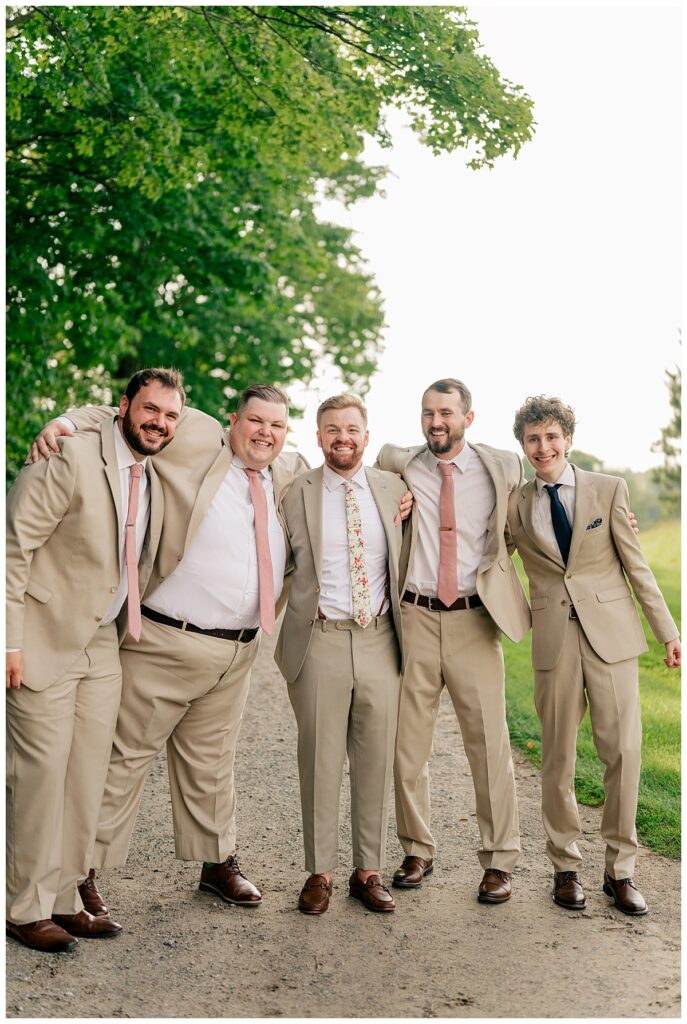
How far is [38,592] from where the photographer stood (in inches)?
184

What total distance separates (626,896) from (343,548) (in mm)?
2288

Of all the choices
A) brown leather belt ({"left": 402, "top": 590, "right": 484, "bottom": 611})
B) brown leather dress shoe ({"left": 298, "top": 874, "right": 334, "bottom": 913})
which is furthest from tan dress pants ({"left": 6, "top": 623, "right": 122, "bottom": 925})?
brown leather belt ({"left": 402, "top": 590, "right": 484, "bottom": 611})

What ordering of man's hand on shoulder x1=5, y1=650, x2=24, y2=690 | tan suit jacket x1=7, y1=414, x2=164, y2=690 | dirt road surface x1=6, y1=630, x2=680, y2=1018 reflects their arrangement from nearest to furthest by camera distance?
dirt road surface x1=6, y1=630, x2=680, y2=1018 → man's hand on shoulder x1=5, y1=650, x2=24, y2=690 → tan suit jacket x1=7, y1=414, x2=164, y2=690

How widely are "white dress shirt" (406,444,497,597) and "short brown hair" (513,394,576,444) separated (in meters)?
0.36

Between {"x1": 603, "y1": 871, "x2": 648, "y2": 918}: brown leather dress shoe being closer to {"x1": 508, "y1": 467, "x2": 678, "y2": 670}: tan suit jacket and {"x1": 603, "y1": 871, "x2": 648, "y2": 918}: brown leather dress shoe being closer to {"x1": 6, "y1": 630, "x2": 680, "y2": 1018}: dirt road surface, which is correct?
{"x1": 6, "y1": 630, "x2": 680, "y2": 1018}: dirt road surface

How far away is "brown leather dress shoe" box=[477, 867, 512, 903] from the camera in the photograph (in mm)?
5352

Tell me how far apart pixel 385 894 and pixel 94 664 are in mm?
1901

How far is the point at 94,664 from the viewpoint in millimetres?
4840

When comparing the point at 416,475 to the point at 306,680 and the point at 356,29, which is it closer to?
the point at 306,680

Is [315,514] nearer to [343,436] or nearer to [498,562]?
[343,436]

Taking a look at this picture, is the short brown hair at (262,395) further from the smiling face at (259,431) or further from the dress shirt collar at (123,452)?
the dress shirt collar at (123,452)

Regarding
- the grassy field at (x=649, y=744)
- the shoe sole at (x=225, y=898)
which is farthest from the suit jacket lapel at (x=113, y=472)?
the grassy field at (x=649, y=744)

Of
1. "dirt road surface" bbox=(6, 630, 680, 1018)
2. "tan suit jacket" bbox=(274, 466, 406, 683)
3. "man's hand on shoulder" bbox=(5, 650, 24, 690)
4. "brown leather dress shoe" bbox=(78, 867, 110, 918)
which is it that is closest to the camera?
"dirt road surface" bbox=(6, 630, 680, 1018)

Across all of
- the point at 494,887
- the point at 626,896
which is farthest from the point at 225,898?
the point at 626,896
